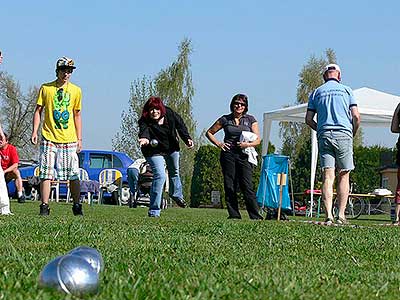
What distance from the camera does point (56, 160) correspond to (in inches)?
417

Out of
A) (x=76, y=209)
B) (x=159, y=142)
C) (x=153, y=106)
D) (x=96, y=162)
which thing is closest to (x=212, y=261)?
(x=76, y=209)

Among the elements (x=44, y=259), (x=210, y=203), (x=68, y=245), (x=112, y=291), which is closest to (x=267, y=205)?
(x=68, y=245)

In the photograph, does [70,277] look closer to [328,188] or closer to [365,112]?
[328,188]

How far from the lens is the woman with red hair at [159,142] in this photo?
38.0 ft

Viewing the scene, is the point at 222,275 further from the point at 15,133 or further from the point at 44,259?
the point at 15,133

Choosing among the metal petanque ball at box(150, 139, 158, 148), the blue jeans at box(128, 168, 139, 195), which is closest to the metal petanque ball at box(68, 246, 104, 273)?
the metal petanque ball at box(150, 139, 158, 148)

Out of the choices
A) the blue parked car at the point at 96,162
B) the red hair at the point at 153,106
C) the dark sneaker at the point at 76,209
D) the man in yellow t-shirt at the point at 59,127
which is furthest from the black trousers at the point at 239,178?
the blue parked car at the point at 96,162

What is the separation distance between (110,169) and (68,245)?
80.6 ft

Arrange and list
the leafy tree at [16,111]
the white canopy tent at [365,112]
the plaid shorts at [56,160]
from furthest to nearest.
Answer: the leafy tree at [16,111], the white canopy tent at [365,112], the plaid shorts at [56,160]

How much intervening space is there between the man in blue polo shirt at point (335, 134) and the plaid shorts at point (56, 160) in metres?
3.12

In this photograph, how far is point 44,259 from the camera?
14.8 feet

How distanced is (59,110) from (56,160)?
0.63 meters

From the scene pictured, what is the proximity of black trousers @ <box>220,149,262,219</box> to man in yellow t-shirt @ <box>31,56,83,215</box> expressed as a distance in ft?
8.31

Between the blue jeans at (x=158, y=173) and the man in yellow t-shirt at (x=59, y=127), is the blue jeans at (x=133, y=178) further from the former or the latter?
the man in yellow t-shirt at (x=59, y=127)
